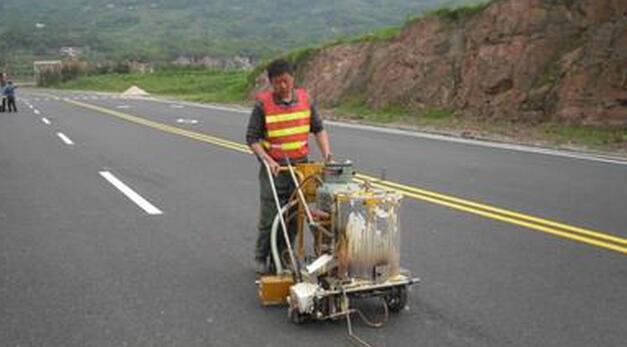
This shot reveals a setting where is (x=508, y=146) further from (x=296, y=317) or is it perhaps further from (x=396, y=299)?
(x=296, y=317)

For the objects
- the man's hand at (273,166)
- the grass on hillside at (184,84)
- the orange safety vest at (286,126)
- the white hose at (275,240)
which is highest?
the orange safety vest at (286,126)

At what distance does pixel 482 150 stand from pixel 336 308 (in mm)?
12909

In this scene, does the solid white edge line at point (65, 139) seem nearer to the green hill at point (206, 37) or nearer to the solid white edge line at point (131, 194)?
the solid white edge line at point (131, 194)

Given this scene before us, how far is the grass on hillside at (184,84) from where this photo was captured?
5278cm

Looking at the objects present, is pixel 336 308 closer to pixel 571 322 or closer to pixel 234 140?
pixel 571 322

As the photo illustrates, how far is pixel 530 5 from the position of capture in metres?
27.4

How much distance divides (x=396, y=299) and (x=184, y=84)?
71.1 m

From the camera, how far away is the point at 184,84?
75.7 m

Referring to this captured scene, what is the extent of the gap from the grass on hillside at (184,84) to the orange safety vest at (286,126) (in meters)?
40.5

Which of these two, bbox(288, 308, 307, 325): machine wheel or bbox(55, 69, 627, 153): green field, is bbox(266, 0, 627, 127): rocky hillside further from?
bbox(288, 308, 307, 325): machine wheel

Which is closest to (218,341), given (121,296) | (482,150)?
(121,296)

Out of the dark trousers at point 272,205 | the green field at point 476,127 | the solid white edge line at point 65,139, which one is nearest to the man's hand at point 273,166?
the dark trousers at point 272,205

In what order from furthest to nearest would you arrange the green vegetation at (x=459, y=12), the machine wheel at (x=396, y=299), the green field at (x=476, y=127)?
1. the green vegetation at (x=459, y=12)
2. the green field at (x=476, y=127)
3. the machine wheel at (x=396, y=299)

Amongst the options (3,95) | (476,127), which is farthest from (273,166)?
(3,95)
